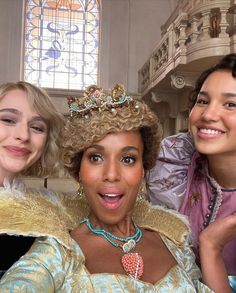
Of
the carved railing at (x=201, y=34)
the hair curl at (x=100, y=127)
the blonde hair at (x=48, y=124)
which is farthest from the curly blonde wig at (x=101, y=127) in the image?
the carved railing at (x=201, y=34)

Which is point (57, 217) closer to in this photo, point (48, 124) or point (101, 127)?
point (101, 127)

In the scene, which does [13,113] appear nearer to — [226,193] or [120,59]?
[226,193]

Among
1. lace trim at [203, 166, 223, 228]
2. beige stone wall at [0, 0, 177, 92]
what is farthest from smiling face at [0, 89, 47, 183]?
beige stone wall at [0, 0, 177, 92]

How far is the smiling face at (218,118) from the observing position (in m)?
1.69

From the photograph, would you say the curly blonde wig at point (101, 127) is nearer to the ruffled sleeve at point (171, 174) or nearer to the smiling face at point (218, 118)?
the smiling face at point (218, 118)

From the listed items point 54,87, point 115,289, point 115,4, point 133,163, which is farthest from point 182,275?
point 115,4

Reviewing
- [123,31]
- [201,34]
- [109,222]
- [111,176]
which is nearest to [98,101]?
[111,176]

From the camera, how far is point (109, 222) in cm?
141

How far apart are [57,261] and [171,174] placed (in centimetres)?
93

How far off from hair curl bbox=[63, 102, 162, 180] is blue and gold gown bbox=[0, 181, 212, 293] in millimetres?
196

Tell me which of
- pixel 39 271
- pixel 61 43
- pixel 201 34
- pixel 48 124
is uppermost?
pixel 61 43

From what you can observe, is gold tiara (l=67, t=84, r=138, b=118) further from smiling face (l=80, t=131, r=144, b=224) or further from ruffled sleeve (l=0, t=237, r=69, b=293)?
ruffled sleeve (l=0, t=237, r=69, b=293)

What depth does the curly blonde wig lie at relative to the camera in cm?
139

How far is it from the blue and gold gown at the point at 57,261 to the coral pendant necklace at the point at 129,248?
0.04 m
